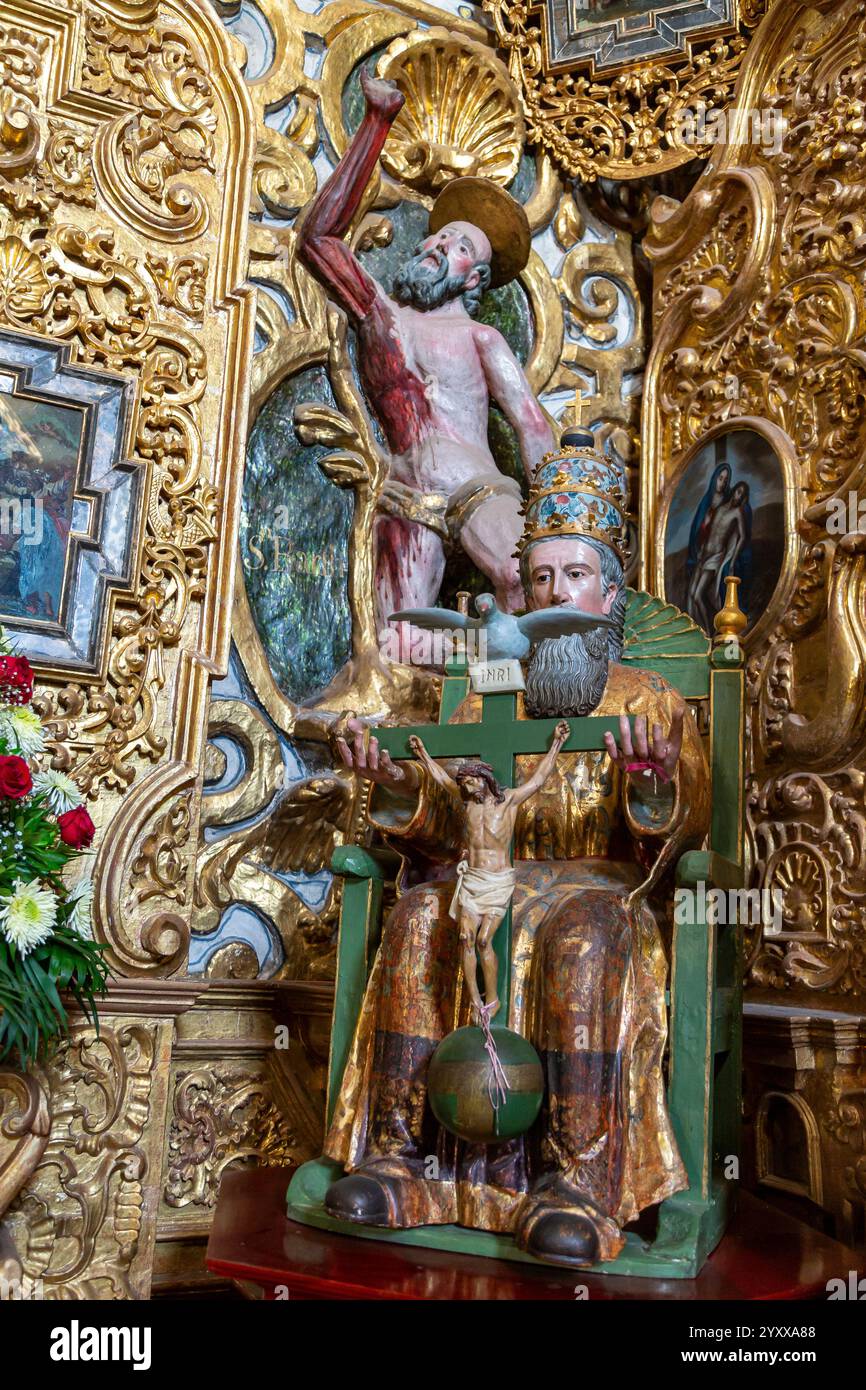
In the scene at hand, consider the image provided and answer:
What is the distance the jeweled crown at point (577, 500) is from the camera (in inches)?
142

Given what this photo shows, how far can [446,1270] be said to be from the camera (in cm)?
262

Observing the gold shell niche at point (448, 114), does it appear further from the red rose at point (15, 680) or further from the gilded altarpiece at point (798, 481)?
the red rose at point (15, 680)

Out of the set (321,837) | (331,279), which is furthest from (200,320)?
(321,837)

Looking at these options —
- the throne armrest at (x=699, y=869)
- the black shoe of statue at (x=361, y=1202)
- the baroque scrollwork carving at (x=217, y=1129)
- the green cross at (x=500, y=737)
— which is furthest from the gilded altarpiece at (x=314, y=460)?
the throne armrest at (x=699, y=869)

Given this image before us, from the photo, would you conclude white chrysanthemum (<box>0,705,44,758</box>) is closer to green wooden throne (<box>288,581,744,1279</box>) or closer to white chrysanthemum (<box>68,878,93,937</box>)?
white chrysanthemum (<box>68,878,93,937</box>)

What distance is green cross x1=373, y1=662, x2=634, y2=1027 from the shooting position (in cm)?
302

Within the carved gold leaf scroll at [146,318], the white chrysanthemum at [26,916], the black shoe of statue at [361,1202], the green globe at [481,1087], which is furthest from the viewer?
the carved gold leaf scroll at [146,318]

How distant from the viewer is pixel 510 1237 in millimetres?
2738

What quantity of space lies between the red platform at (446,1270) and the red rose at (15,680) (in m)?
1.43

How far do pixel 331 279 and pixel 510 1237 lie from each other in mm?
3353

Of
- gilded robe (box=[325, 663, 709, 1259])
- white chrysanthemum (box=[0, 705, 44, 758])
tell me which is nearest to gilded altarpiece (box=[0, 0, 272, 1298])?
white chrysanthemum (box=[0, 705, 44, 758])

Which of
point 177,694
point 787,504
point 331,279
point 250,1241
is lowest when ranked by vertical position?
point 250,1241

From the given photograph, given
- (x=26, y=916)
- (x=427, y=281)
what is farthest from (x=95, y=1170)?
(x=427, y=281)

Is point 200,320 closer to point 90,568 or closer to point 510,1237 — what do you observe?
point 90,568
